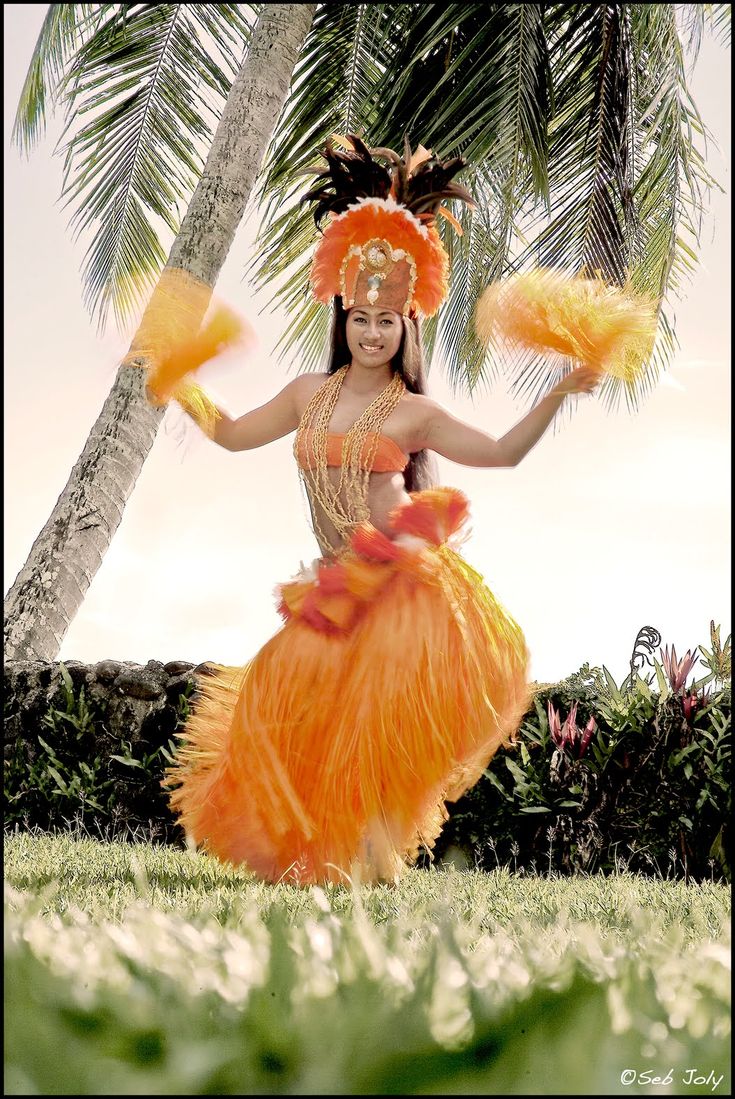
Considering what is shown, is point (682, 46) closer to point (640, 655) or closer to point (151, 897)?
point (640, 655)

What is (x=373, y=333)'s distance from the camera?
9.07ft

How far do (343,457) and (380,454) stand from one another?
109mm

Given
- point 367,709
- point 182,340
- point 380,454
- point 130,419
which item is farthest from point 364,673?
point 130,419

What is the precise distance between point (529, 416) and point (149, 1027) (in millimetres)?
1937

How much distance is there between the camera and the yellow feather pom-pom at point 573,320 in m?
2.47

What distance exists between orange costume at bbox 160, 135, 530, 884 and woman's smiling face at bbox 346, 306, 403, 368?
4 cm

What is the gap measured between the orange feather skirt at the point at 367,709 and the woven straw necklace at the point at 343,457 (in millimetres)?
97

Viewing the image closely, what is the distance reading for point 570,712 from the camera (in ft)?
12.3

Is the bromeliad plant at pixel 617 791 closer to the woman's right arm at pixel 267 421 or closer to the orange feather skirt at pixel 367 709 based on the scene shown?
the orange feather skirt at pixel 367 709

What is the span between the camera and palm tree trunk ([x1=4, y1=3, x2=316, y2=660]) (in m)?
4.59

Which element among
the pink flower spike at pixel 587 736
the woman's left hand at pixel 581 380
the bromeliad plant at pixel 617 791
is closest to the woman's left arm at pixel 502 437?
the woman's left hand at pixel 581 380

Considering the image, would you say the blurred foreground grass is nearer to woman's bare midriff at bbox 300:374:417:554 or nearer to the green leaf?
woman's bare midriff at bbox 300:374:417:554

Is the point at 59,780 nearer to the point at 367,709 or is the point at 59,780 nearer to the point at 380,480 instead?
the point at 367,709

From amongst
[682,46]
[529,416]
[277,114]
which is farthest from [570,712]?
[682,46]
